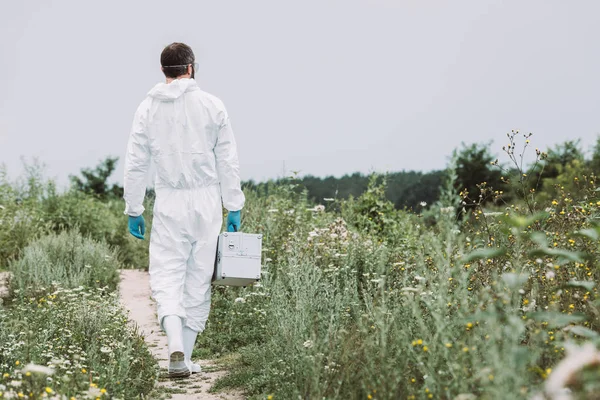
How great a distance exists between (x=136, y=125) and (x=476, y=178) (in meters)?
24.6

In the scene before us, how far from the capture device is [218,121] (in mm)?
5211

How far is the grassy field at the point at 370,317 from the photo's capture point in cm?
322

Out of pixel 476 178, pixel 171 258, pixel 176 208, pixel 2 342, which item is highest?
pixel 476 178

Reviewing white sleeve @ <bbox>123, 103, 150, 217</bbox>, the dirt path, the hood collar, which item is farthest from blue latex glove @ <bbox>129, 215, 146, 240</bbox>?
the hood collar

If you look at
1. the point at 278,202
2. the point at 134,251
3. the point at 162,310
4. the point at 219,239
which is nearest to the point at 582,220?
the point at 219,239

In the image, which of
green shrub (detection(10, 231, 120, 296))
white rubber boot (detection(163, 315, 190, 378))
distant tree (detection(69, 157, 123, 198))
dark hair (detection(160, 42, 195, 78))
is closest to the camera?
white rubber boot (detection(163, 315, 190, 378))

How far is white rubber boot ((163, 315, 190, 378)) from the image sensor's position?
16.0 feet

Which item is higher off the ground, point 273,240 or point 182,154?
point 182,154

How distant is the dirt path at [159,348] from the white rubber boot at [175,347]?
104 millimetres

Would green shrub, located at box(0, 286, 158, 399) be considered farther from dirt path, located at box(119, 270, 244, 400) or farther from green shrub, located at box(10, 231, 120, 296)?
green shrub, located at box(10, 231, 120, 296)

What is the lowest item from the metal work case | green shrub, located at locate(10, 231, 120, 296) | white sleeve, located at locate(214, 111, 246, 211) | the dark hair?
green shrub, located at locate(10, 231, 120, 296)

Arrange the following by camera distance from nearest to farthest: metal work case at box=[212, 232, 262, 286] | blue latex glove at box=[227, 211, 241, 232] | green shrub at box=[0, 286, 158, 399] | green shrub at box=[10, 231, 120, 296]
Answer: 1. green shrub at box=[0, 286, 158, 399]
2. metal work case at box=[212, 232, 262, 286]
3. blue latex glove at box=[227, 211, 241, 232]
4. green shrub at box=[10, 231, 120, 296]

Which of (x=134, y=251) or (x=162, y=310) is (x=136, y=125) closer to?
(x=162, y=310)

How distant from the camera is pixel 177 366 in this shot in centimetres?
491
